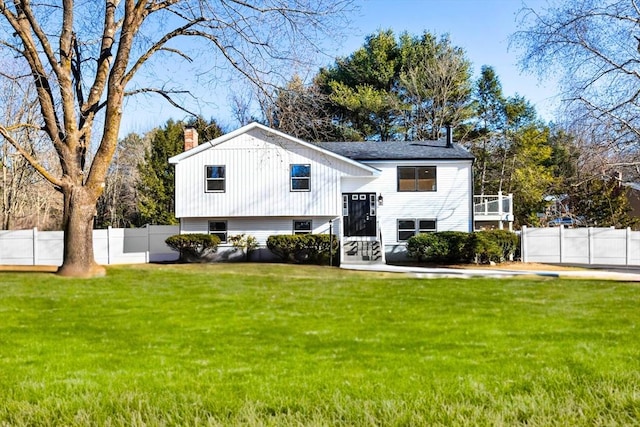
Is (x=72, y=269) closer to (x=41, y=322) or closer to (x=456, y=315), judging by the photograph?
(x=41, y=322)

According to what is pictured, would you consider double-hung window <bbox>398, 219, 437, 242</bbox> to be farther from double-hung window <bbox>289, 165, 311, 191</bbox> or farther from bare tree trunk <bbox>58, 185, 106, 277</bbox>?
bare tree trunk <bbox>58, 185, 106, 277</bbox>

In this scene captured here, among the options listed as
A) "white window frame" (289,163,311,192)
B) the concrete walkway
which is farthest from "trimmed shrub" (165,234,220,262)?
the concrete walkway

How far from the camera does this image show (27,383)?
4867 millimetres

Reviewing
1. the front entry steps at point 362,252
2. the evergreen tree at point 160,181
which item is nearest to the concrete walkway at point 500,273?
the front entry steps at point 362,252

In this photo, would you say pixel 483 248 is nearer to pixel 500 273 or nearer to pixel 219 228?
pixel 500 273

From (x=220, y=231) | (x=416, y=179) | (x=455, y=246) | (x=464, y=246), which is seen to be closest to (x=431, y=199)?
(x=416, y=179)

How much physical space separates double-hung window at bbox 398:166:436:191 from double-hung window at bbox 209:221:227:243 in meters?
7.97

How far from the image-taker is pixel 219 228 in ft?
78.5

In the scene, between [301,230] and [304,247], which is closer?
[304,247]

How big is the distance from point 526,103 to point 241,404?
40.8 m

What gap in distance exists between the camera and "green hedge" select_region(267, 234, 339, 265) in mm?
21891

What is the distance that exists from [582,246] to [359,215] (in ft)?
30.5

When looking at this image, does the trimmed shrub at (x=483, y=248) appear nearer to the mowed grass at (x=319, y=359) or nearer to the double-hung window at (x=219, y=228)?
the mowed grass at (x=319, y=359)

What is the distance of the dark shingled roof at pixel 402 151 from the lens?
80.0ft
